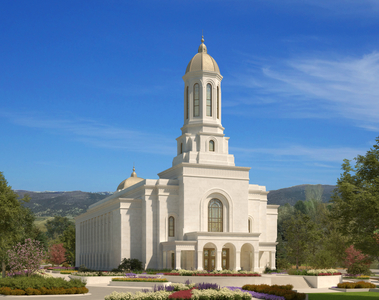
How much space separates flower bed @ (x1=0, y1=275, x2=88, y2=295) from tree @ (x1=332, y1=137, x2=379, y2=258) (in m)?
16.7

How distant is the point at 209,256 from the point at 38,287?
23458mm

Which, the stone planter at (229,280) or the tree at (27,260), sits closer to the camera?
the stone planter at (229,280)

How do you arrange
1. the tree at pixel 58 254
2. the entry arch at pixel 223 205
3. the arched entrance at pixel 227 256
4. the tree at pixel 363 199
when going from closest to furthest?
the tree at pixel 363 199
the arched entrance at pixel 227 256
the entry arch at pixel 223 205
the tree at pixel 58 254

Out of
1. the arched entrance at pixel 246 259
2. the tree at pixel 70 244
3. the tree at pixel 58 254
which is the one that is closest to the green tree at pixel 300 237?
the arched entrance at pixel 246 259

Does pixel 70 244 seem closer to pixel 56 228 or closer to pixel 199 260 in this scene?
pixel 199 260

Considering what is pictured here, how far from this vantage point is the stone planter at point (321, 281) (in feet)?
119

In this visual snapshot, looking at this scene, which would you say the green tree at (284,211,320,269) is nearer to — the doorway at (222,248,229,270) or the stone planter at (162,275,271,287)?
the doorway at (222,248,229,270)

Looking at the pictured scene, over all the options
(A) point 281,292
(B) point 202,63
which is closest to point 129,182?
(B) point 202,63

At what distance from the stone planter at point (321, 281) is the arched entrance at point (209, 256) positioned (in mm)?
10417

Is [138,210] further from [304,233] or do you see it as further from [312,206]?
[312,206]

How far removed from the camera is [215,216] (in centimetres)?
4662

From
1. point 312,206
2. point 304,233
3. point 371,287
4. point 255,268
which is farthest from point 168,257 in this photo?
point 312,206

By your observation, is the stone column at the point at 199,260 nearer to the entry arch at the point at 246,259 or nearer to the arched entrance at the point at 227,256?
the arched entrance at the point at 227,256

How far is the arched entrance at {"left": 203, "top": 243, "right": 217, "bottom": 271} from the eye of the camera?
44.9m
